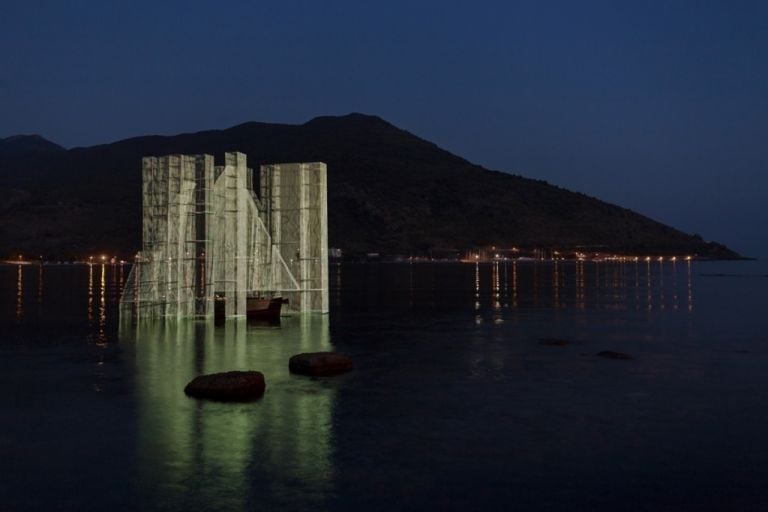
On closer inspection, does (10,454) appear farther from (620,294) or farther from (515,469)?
(620,294)

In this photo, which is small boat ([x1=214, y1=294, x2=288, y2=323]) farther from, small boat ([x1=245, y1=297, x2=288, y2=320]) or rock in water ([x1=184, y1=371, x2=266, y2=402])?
rock in water ([x1=184, y1=371, x2=266, y2=402])

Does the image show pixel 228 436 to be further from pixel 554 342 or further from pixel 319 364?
pixel 554 342

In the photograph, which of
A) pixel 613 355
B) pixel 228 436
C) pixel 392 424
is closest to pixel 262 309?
pixel 613 355

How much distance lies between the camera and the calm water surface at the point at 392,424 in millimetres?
12000

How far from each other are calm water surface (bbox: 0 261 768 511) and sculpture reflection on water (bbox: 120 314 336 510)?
0.19ft

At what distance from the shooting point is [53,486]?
12.2 metres

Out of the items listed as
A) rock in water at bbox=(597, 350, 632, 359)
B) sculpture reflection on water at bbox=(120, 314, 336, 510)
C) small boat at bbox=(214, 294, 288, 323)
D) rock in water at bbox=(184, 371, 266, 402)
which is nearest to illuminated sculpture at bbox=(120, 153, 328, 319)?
small boat at bbox=(214, 294, 288, 323)

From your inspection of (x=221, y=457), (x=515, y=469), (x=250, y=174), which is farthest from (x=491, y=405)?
(x=250, y=174)

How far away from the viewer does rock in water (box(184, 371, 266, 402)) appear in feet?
61.9

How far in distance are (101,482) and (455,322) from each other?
92.8 ft

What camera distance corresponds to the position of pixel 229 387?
1894 centimetres

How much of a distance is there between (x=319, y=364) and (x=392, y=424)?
256 inches

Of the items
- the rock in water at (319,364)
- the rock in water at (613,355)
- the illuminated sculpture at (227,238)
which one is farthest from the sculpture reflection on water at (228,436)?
the illuminated sculpture at (227,238)

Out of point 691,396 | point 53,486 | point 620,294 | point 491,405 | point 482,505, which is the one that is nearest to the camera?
point 482,505
